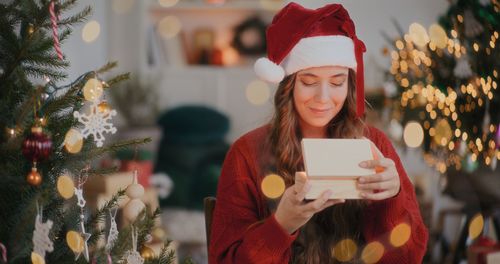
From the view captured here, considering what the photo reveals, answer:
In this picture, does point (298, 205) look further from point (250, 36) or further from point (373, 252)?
point (250, 36)

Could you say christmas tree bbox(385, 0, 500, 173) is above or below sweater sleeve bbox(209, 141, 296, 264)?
above

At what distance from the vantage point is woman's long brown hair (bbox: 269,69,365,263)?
1.33m

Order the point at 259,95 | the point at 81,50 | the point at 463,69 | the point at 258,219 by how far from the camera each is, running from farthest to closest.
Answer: the point at 259,95 < the point at 81,50 < the point at 463,69 < the point at 258,219

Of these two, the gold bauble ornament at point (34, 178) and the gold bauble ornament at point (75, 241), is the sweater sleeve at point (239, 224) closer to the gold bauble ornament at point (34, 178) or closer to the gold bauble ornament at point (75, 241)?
the gold bauble ornament at point (75, 241)

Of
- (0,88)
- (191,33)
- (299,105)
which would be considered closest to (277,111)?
(299,105)

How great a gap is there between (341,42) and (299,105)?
14 cm

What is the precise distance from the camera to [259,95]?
4.78 m

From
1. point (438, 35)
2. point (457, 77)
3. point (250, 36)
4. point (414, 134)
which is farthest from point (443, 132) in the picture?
point (250, 36)

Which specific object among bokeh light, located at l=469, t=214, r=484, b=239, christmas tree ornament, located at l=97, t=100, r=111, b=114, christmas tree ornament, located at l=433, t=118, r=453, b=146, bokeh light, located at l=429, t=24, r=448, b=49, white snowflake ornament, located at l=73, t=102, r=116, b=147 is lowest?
bokeh light, located at l=469, t=214, r=484, b=239

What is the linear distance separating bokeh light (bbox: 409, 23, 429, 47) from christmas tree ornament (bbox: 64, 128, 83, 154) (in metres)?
0.85

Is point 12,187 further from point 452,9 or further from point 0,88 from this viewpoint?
point 452,9

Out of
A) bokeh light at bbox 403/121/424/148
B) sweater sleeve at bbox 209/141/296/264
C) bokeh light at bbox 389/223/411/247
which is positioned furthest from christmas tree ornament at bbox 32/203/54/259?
bokeh light at bbox 403/121/424/148

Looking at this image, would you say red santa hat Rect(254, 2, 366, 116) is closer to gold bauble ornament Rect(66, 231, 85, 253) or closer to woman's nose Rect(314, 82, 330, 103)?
woman's nose Rect(314, 82, 330, 103)

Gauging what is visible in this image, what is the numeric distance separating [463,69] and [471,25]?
152 mm
